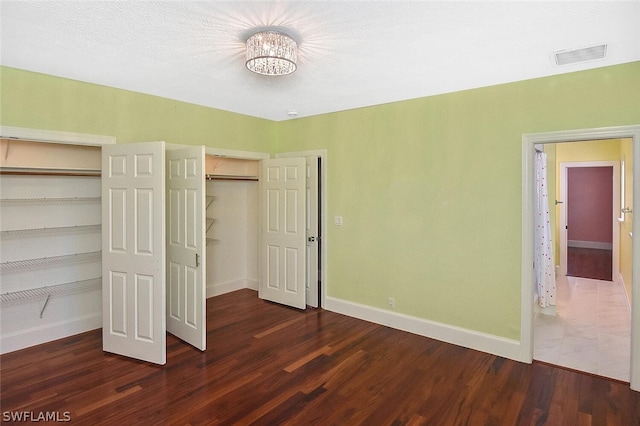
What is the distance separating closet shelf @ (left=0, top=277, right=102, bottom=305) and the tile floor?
15.3ft

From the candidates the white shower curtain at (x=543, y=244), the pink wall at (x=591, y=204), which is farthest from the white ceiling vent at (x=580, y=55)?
the pink wall at (x=591, y=204)

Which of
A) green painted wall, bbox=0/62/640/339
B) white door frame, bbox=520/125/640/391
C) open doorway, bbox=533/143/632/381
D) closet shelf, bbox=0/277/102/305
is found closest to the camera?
white door frame, bbox=520/125/640/391

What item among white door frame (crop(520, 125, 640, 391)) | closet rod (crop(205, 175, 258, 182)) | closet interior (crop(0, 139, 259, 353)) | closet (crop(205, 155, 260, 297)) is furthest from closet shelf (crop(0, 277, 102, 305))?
white door frame (crop(520, 125, 640, 391))

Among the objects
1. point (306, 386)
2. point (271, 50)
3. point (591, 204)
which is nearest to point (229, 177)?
point (271, 50)

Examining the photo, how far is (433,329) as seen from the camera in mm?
3822

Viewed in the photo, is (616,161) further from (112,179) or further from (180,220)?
(112,179)

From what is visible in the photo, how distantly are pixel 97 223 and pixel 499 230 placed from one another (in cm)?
425

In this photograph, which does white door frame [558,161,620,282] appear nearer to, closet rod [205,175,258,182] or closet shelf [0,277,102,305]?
closet rod [205,175,258,182]

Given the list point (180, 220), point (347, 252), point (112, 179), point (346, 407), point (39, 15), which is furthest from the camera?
point (347, 252)

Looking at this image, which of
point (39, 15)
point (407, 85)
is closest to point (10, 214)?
point (39, 15)

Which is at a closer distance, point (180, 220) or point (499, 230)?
point (499, 230)

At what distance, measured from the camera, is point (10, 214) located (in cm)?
339

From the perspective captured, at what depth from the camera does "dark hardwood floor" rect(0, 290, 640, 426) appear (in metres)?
2.48

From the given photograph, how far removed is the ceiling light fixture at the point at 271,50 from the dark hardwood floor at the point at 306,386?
8.25ft
